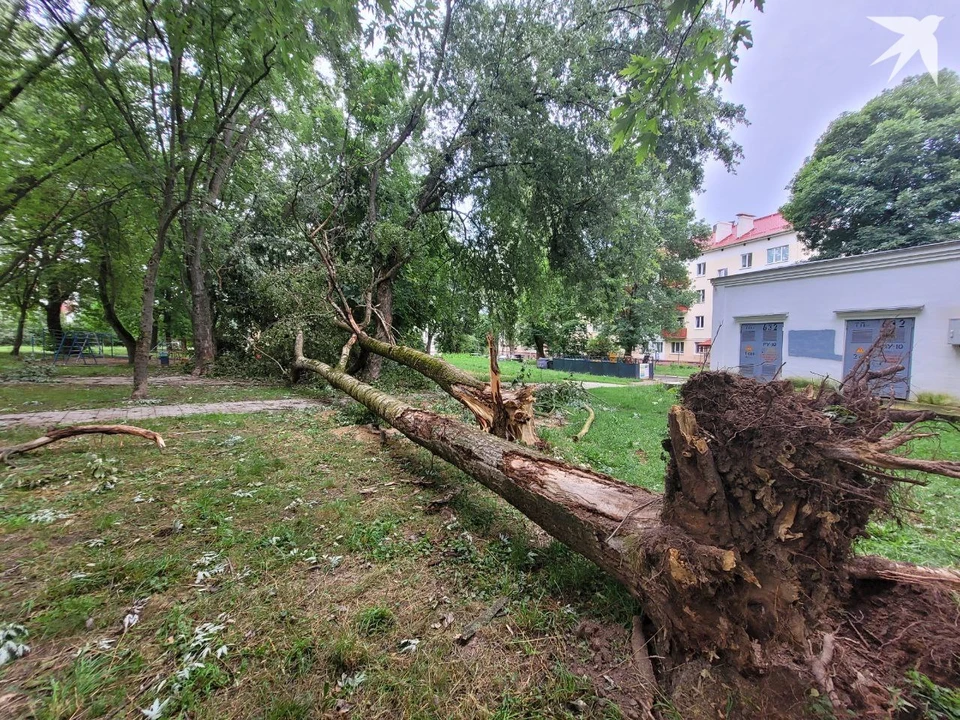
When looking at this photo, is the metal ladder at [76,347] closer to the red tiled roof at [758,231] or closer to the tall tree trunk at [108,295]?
the tall tree trunk at [108,295]

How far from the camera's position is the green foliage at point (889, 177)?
43.2 feet

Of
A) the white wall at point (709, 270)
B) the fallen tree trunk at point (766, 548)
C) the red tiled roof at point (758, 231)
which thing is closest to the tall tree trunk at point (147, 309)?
the fallen tree trunk at point (766, 548)

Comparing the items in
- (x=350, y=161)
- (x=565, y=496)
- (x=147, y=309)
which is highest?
(x=350, y=161)

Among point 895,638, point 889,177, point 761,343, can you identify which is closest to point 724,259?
point 889,177

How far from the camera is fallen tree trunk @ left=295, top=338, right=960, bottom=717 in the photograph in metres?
1.39

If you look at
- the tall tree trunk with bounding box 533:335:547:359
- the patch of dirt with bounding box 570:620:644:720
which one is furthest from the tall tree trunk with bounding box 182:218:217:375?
the tall tree trunk with bounding box 533:335:547:359

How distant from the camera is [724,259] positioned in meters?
30.9

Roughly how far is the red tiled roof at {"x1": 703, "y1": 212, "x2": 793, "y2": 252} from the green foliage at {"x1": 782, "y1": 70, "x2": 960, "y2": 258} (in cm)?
1219

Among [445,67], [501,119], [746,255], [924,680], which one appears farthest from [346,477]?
[746,255]

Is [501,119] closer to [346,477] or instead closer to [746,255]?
[346,477]

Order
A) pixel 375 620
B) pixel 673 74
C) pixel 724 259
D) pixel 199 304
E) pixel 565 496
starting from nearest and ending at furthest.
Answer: pixel 375 620
pixel 565 496
pixel 673 74
pixel 199 304
pixel 724 259

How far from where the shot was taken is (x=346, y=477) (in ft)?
12.3

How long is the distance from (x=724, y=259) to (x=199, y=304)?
112 feet

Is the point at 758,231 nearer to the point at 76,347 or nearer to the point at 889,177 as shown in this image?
the point at 889,177
